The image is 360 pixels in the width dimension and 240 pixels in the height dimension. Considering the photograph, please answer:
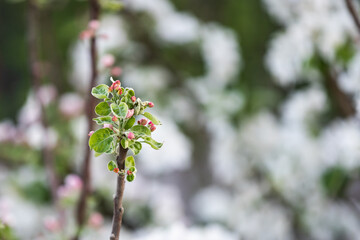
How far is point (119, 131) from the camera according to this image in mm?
286

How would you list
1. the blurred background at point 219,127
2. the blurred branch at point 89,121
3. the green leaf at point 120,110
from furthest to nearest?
the blurred background at point 219,127 < the blurred branch at point 89,121 < the green leaf at point 120,110

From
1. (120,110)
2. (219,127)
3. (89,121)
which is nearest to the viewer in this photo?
(120,110)

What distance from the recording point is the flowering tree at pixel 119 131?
0.28 meters

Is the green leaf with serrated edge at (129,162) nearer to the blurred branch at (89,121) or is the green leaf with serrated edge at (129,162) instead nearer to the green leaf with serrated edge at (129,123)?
the green leaf with serrated edge at (129,123)

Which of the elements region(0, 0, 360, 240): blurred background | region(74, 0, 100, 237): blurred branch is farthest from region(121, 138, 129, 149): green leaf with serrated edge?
region(0, 0, 360, 240): blurred background

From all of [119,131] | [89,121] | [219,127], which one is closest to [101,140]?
[119,131]

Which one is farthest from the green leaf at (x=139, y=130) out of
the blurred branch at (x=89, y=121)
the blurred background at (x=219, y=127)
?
the blurred background at (x=219, y=127)

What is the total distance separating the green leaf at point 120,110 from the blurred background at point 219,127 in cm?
44

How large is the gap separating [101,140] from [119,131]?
1 centimetres

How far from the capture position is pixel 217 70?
1104 mm

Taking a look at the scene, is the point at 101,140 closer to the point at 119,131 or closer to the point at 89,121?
the point at 119,131

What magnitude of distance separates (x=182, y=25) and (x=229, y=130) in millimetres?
276

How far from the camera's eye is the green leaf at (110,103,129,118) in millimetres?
272

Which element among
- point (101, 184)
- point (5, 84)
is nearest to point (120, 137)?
point (101, 184)
